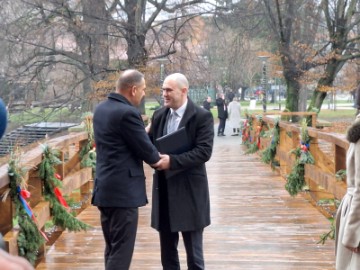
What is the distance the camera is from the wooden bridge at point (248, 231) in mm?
6078

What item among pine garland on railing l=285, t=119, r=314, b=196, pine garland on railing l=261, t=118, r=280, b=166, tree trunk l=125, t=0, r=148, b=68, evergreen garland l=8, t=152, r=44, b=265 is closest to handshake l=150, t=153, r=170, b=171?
evergreen garland l=8, t=152, r=44, b=265

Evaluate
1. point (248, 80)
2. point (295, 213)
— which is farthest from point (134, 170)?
point (248, 80)

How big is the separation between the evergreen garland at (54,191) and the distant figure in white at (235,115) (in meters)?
19.5

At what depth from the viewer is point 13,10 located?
20.7 metres

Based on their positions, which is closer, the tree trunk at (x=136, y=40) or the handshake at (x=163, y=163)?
the handshake at (x=163, y=163)

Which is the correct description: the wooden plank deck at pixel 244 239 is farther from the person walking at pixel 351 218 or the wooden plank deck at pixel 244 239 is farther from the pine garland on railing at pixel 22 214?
the person walking at pixel 351 218

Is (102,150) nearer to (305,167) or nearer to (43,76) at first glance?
(305,167)

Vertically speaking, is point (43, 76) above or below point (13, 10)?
below

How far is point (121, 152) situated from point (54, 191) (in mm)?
1867

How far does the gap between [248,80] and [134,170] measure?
54.5 metres

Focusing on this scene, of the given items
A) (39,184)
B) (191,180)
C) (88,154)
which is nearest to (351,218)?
(191,180)

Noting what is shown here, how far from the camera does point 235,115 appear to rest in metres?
25.7

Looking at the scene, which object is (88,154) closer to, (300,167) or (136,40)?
(300,167)

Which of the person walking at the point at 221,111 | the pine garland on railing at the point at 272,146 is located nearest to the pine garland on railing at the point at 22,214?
the pine garland on railing at the point at 272,146
